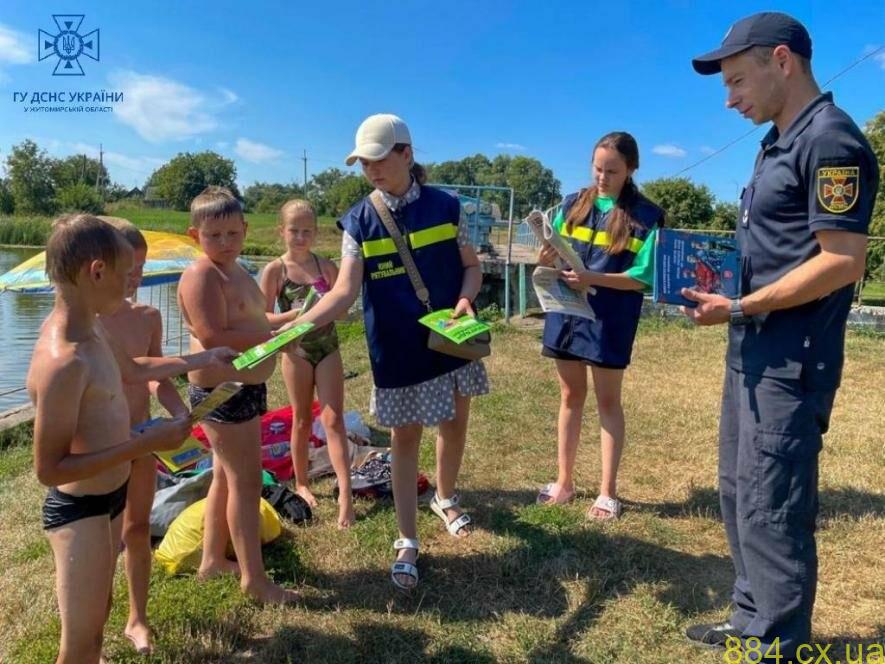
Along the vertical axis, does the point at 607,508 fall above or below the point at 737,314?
below

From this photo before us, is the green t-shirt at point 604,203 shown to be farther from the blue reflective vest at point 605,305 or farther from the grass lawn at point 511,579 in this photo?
the grass lawn at point 511,579

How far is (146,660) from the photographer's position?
2320mm

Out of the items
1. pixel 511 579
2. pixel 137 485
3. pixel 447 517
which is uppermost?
pixel 137 485

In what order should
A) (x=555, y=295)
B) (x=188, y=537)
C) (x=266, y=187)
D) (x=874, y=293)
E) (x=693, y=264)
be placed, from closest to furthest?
(x=693, y=264) < (x=188, y=537) < (x=555, y=295) < (x=874, y=293) < (x=266, y=187)

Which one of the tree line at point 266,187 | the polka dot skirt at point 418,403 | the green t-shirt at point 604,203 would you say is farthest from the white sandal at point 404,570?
the tree line at point 266,187

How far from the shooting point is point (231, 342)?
2.41 m

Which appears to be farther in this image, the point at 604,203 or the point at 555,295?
the point at 604,203

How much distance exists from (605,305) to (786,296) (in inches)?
61.6

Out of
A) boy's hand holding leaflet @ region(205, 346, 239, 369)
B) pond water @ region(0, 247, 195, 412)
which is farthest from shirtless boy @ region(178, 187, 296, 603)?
pond water @ region(0, 247, 195, 412)

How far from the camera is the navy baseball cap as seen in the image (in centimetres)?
192

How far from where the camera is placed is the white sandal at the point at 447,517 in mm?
3340

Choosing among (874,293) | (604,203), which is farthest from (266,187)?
(604,203)

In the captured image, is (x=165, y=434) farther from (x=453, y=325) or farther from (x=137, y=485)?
(x=453, y=325)

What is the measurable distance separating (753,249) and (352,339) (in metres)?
9.03
